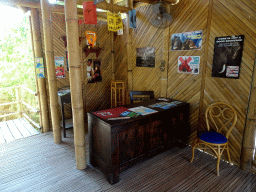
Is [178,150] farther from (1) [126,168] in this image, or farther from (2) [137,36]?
(2) [137,36]

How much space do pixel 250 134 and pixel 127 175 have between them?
217 centimetres

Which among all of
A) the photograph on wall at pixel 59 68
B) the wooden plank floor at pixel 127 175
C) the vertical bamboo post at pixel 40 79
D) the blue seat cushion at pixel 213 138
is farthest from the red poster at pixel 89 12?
the blue seat cushion at pixel 213 138

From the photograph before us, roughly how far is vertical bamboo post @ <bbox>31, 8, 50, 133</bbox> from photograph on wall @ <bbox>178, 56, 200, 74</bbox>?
11.2 ft

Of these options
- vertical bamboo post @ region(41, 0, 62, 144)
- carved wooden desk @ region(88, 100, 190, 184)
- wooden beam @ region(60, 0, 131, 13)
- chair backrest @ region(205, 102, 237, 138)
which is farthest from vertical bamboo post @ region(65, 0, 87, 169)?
chair backrest @ region(205, 102, 237, 138)

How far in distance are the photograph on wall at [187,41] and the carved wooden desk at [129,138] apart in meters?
1.20

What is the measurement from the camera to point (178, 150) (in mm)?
3615

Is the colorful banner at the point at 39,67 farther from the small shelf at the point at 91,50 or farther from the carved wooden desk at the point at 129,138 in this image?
the carved wooden desk at the point at 129,138

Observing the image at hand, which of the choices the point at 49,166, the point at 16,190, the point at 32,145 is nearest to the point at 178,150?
the point at 49,166

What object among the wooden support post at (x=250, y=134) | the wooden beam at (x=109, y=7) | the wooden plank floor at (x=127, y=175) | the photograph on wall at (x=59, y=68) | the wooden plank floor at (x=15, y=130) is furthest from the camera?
the photograph on wall at (x=59, y=68)

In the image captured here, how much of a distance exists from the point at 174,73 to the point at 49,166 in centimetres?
317

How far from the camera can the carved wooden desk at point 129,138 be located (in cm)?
256

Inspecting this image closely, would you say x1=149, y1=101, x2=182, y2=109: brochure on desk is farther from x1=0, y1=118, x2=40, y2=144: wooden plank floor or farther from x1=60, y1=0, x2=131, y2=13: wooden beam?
x1=0, y1=118, x2=40, y2=144: wooden plank floor

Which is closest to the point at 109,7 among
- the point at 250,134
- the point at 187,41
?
the point at 187,41

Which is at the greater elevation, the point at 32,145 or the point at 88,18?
the point at 88,18
